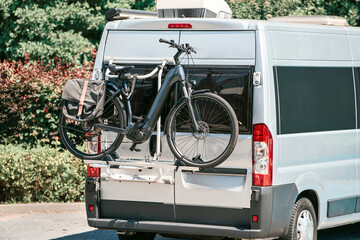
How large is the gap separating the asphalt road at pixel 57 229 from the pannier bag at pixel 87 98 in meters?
2.61

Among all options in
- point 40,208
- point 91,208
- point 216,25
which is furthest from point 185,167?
point 40,208

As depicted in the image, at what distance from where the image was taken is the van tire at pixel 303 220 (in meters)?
8.20

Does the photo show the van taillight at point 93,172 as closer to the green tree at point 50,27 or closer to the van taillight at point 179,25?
the van taillight at point 179,25

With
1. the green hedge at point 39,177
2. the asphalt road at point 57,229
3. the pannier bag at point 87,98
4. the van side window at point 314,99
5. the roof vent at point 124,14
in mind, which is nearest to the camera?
the van side window at point 314,99

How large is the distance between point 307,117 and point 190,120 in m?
1.29

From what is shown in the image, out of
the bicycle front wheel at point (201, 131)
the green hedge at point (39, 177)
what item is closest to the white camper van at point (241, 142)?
the bicycle front wheel at point (201, 131)

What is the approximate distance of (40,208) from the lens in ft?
39.8

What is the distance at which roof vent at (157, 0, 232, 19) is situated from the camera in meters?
8.65

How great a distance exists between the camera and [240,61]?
7.91m

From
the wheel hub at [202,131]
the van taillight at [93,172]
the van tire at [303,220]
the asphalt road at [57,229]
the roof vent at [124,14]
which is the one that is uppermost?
the roof vent at [124,14]

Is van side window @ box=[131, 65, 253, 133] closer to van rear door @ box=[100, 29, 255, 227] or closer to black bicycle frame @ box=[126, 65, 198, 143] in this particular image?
van rear door @ box=[100, 29, 255, 227]

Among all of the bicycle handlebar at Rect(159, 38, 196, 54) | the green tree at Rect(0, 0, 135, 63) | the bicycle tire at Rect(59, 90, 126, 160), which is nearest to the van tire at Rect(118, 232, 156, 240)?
the bicycle tire at Rect(59, 90, 126, 160)

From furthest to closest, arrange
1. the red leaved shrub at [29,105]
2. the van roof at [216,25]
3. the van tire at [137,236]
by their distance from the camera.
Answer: the red leaved shrub at [29,105] < the van tire at [137,236] < the van roof at [216,25]

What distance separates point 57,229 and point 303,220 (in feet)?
12.9
